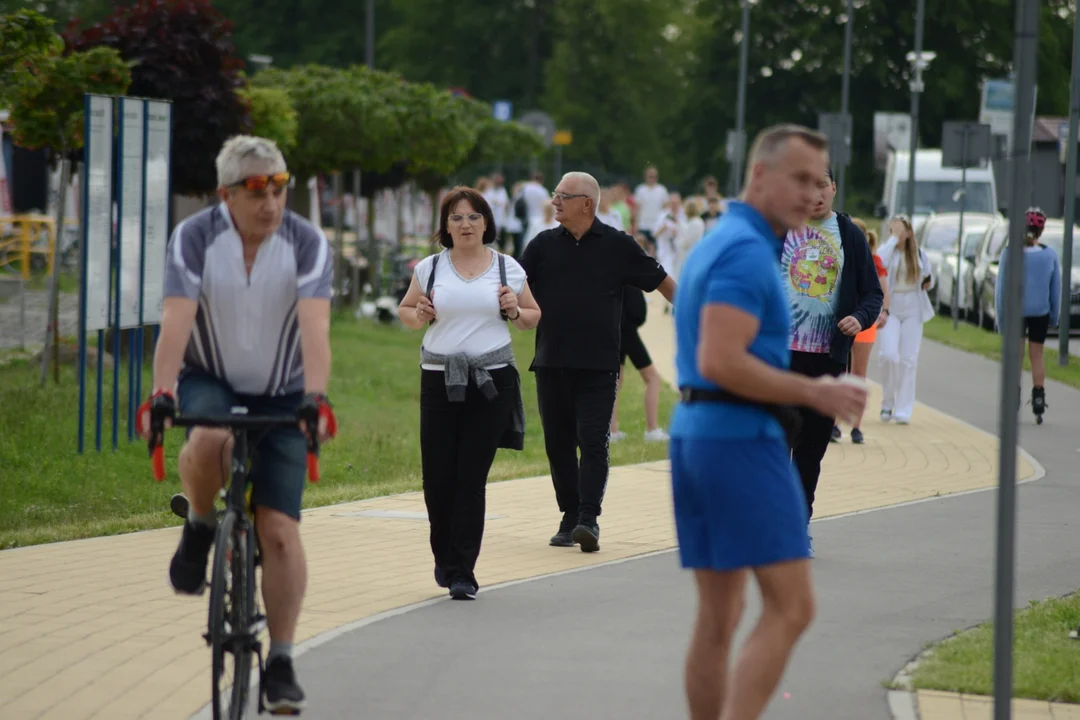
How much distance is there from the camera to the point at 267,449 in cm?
552

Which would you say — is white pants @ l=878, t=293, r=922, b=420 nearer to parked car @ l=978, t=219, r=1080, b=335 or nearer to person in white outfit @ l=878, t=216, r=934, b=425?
person in white outfit @ l=878, t=216, r=934, b=425

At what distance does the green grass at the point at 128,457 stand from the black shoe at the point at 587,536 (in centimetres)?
226

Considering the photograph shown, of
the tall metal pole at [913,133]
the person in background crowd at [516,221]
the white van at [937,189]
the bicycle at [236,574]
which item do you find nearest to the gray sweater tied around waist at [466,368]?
the bicycle at [236,574]

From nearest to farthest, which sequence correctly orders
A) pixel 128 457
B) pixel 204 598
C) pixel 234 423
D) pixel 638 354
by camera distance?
pixel 234 423, pixel 204 598, pixel 128 457, pixel 638 354

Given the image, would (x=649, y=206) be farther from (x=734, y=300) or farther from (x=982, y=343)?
(x=734, y=300)

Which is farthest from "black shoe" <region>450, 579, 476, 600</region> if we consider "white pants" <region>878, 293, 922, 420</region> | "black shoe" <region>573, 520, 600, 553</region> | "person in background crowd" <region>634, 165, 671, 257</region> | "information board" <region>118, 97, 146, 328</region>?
"person in background crowd" <region>634, 165, 671, 257</region>

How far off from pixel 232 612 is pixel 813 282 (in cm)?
424

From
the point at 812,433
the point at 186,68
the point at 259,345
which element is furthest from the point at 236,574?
the point at 186,68

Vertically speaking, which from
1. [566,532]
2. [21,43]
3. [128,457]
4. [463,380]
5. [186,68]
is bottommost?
[128,457]

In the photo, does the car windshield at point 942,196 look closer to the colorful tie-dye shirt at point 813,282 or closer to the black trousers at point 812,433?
the colorful tie-dye shirt at point 813,282

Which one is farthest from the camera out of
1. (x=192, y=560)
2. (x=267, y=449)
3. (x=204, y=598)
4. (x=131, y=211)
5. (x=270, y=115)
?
(x=270, y=115)

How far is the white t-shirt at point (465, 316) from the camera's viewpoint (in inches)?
320

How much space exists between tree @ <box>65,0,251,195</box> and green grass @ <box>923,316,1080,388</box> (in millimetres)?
9550

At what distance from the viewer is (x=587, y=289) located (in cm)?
931
